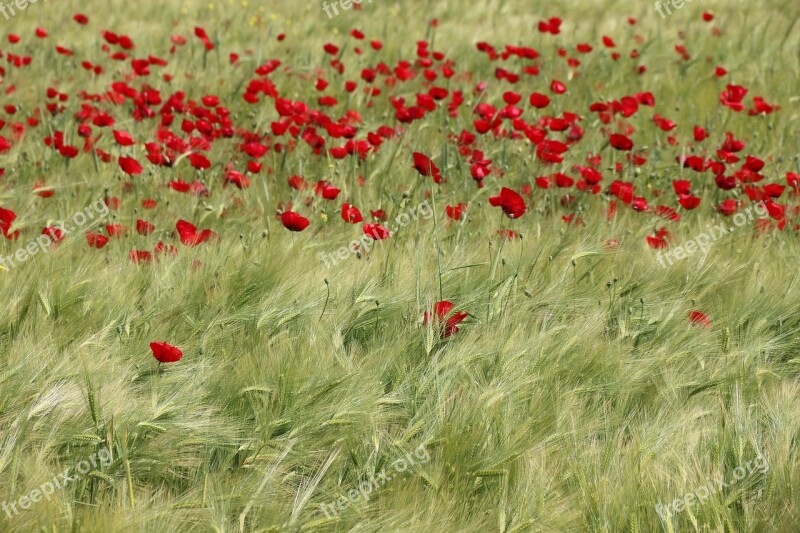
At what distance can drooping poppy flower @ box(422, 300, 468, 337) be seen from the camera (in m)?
2.01

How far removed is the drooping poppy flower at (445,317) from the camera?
2.01 m

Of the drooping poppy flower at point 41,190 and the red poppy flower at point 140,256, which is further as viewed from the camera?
the drooping poppy flower at point 41,190

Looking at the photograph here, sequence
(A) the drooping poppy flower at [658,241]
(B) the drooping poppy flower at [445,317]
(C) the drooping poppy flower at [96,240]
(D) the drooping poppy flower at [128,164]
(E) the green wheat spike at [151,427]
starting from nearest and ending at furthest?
(E) the green wheat spike at [151,427] < (B) the drooping poppy flower at [445,317] < (C) the drooping poppy flower at [96,240] < (A) the drooping poppy flower at [658,241] < (D) the drooping poppy flower at [128,164]

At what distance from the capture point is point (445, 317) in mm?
2018

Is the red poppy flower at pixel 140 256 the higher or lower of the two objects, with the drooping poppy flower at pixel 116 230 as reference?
higher

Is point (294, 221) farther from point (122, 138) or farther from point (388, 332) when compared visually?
point (122, 138)

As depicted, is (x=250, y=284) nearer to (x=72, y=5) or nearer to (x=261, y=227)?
(x=261, y=227)

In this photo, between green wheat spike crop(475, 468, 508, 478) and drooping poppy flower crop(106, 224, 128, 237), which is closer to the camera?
green wheat spike crop(475, 468, 508, 478)

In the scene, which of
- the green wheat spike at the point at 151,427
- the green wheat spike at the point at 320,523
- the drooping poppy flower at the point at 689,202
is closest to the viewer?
the green wheat spike at the point at 320,523

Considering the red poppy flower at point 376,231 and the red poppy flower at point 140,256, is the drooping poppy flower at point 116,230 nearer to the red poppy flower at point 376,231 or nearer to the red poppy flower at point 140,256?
the red poppy flower at point 140,256

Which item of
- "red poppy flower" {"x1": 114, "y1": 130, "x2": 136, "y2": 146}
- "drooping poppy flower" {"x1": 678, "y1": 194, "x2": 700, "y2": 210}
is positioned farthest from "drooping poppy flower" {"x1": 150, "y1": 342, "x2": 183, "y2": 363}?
"drooping poppy flower" {"x1": 678, "y1": 194, "x2": 700, "y2": 210}

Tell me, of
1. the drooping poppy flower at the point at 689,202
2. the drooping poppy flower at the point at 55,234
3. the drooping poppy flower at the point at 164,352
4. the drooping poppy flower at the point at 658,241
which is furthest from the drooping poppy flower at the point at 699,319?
the drooping poppy flower at the point at 55,234

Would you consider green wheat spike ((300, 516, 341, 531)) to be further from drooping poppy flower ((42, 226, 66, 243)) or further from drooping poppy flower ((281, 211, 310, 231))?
drooping poppy flower ((42, 226, 66, 243))

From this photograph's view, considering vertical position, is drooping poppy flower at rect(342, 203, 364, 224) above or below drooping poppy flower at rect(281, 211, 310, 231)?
below
